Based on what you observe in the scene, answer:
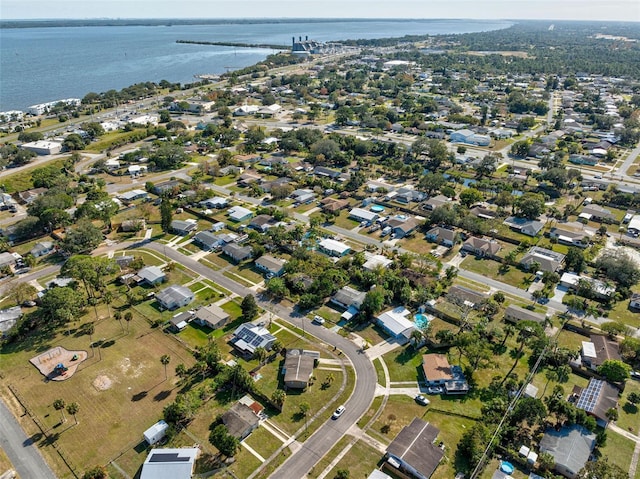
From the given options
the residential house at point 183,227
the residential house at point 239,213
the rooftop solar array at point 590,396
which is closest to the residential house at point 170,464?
the rooftop solar array at point 590,396

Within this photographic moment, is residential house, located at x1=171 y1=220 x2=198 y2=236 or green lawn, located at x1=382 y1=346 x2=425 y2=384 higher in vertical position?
residential house, located at x1=171 y1=220 x2=198 y2=236

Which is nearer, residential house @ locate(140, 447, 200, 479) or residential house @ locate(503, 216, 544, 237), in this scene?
residential house @ locate(140, 447, 200, 479)

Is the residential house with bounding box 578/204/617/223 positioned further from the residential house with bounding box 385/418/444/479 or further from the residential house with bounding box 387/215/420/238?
the residential house with bounding box 385/418/444/479

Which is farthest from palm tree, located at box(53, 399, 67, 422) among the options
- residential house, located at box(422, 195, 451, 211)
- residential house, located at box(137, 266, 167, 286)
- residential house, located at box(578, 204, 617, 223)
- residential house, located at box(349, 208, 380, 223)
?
residential house, located at box(578, 204, 617, 223)

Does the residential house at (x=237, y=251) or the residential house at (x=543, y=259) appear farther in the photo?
the residential house at (x=237, y=251)

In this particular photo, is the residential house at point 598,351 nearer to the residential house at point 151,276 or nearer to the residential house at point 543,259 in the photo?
the residential house at point 543,259

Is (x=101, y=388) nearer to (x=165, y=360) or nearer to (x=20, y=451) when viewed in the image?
(x=165, y=360)
